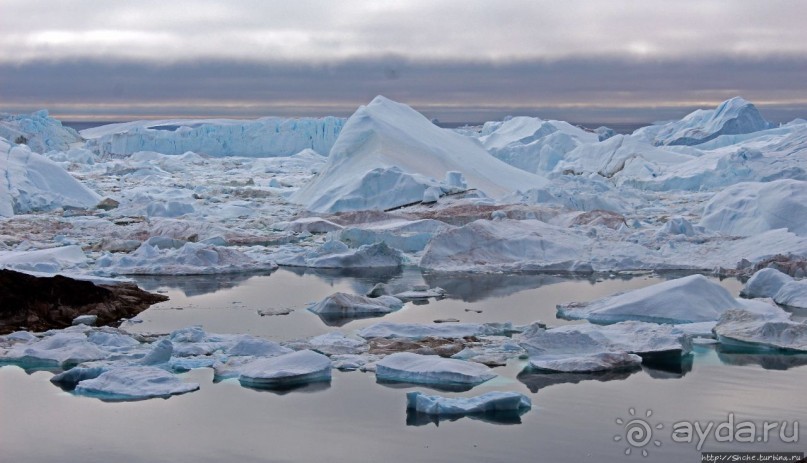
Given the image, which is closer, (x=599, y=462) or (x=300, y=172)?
(x=599, y=462)

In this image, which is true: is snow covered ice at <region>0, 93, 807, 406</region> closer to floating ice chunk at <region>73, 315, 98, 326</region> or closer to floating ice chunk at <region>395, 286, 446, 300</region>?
floating ice chunk at <region>395, 286, 446, 300</region>

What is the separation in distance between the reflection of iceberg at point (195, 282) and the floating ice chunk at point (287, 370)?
5023 mm

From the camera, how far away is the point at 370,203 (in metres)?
22.9

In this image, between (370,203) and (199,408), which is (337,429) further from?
(370,203)

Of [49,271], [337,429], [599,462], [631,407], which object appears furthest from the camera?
[49,271]

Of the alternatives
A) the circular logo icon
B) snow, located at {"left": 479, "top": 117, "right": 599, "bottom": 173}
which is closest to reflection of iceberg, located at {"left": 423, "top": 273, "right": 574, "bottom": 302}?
the circular logo icon

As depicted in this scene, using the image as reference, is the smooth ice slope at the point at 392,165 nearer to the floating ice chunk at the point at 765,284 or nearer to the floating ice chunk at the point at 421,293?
the floating ice chunk at the point at 421,293

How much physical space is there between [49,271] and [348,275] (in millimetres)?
4590

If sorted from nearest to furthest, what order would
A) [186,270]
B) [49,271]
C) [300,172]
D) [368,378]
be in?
[368,378] → [49,271] → [186,270] → [300,172]

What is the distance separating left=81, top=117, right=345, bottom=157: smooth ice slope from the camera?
47.6 m

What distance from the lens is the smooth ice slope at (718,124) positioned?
40.9 meters

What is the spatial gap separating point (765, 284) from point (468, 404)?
6919mm

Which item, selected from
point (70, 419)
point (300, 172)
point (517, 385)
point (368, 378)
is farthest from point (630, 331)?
point (300, 172)

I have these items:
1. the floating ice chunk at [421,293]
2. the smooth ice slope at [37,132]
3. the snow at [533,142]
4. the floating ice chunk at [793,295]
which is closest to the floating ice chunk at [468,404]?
the floating ice chunk at [421,293]
